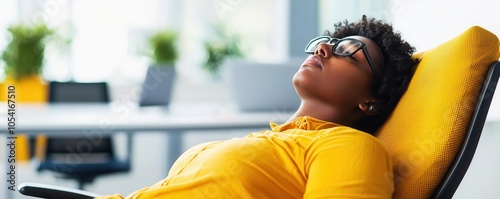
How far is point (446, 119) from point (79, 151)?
105 inches

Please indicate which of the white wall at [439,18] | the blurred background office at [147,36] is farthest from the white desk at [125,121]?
the blurred background office at [147,36]

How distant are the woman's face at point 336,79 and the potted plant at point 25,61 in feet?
11.6

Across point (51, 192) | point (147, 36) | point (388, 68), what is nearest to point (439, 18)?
point (388, 68)

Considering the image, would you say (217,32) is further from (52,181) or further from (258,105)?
(258,105)

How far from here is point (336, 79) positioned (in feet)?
4.55

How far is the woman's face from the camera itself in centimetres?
139

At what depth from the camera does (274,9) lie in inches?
221

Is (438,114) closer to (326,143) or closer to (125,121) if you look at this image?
(326,143)

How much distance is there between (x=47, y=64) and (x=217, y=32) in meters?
1.52

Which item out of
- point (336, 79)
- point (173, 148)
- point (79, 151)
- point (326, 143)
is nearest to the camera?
point (326, 143)

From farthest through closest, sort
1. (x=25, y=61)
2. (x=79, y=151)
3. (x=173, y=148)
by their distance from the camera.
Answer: (x=25, y=61), (x=79, y=151), (x=173, y=148)

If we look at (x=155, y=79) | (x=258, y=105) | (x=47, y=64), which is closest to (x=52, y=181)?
(x=47, y=64)

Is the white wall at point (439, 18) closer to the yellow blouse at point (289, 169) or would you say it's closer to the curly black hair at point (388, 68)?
the curly black hair at point (388, 68)

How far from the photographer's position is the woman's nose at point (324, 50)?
1408 millimetres
